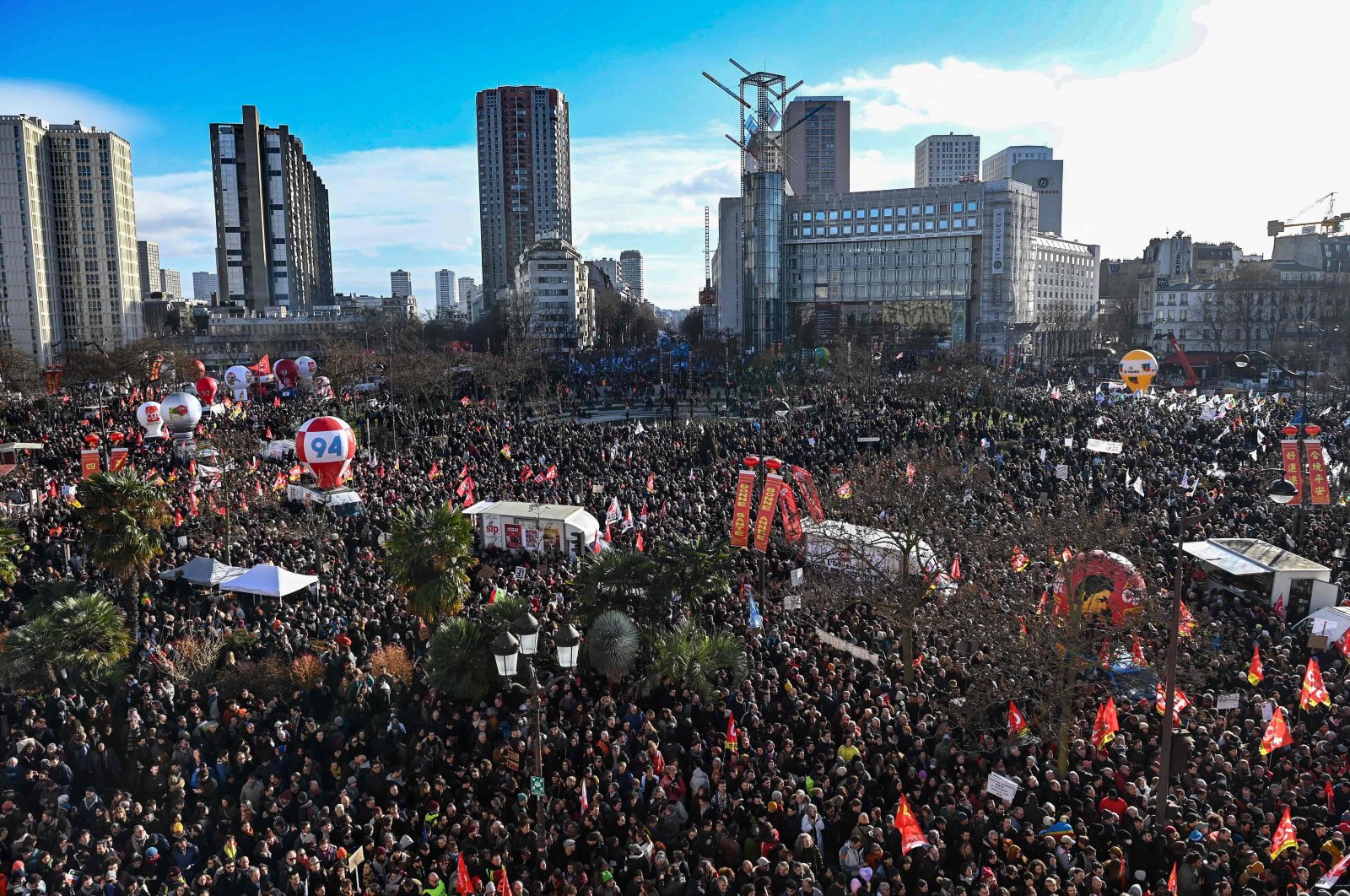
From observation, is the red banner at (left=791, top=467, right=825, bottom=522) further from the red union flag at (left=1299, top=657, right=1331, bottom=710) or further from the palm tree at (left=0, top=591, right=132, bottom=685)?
the palm tree at (left=0, top=591, right=132, bottom=685)

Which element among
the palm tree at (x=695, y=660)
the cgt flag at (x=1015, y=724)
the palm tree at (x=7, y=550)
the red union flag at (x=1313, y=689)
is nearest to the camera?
the cgt flag at (x=1015, y=724)

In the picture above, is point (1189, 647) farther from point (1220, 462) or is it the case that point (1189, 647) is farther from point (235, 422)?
point (235, 422)

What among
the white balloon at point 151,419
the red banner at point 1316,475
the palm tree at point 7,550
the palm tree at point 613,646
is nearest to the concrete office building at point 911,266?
the white balloon at point 151,419

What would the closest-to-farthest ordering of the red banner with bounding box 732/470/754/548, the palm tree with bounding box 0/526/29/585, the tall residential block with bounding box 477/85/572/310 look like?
the palm tree with bounding box 0/526/29/585 → the red banner with bounding box 732/470/754/548 → the tall residential block with bounding box 477/85/572/310

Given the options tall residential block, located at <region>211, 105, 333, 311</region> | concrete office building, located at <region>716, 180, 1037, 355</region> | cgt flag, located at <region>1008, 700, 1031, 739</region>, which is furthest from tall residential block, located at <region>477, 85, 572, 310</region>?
cgt flag, located at <region>1008, 700, 1031, 739</region>

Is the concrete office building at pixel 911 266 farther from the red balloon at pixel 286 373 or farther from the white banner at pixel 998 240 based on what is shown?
the red balloon at pixel 286 373

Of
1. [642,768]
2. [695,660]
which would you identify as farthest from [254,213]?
[642,768]

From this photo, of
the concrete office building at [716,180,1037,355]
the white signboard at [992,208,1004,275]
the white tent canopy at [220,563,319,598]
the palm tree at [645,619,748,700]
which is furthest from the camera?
the concrete office building at [716,180,1037,355]
